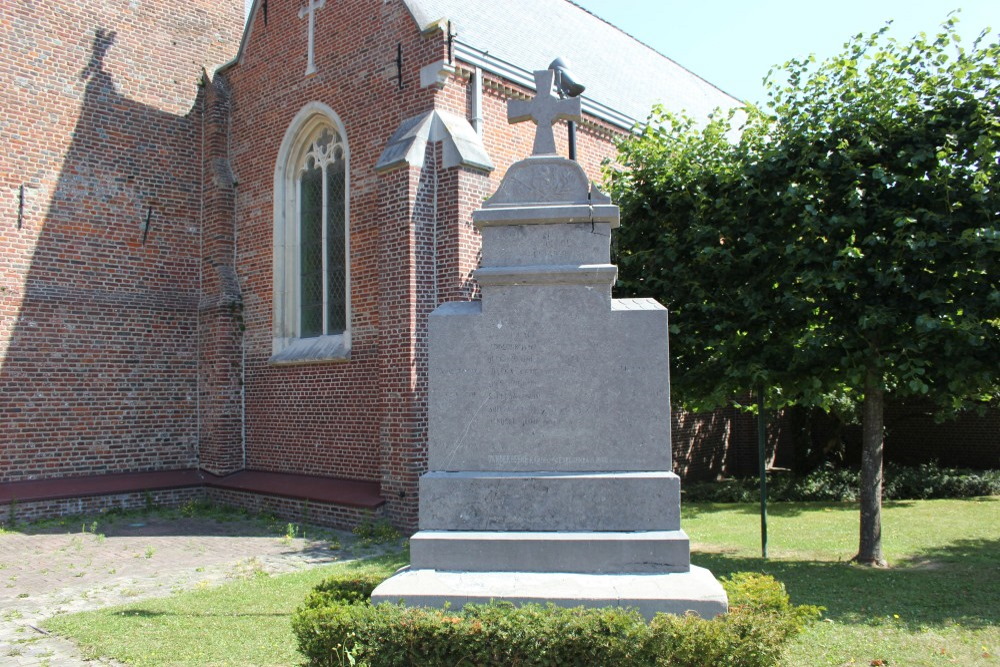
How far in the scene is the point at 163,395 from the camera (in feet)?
47.0

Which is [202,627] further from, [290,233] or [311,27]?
[311,27]

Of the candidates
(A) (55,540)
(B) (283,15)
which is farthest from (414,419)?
(B) (283,15)

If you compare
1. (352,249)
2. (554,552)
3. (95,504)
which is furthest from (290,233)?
(554,552)

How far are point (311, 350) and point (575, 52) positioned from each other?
8283 mm

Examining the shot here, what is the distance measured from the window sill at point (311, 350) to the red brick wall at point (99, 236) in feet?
6.71

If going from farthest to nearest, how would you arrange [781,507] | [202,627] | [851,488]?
[851,488]
[781,507]
[202,627]

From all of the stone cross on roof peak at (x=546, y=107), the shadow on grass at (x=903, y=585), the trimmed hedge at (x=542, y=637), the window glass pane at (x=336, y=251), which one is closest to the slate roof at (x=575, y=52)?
the window glass pane at (x=336, y=251)

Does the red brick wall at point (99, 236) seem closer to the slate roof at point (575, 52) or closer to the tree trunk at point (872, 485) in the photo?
the slate roof at point (575, 52)

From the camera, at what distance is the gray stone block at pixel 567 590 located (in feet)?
14.5

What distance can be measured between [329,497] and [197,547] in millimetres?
1955

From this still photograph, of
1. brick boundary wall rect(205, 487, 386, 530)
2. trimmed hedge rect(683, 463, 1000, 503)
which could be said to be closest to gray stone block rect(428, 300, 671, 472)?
brick boundary wall rect(205, 487, 386, 530)

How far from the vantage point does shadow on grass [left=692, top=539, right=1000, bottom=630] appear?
6980 millimetres

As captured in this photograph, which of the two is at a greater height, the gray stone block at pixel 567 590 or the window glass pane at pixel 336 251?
the window glass pane at pixel 336 251

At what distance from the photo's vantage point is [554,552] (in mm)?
4863
